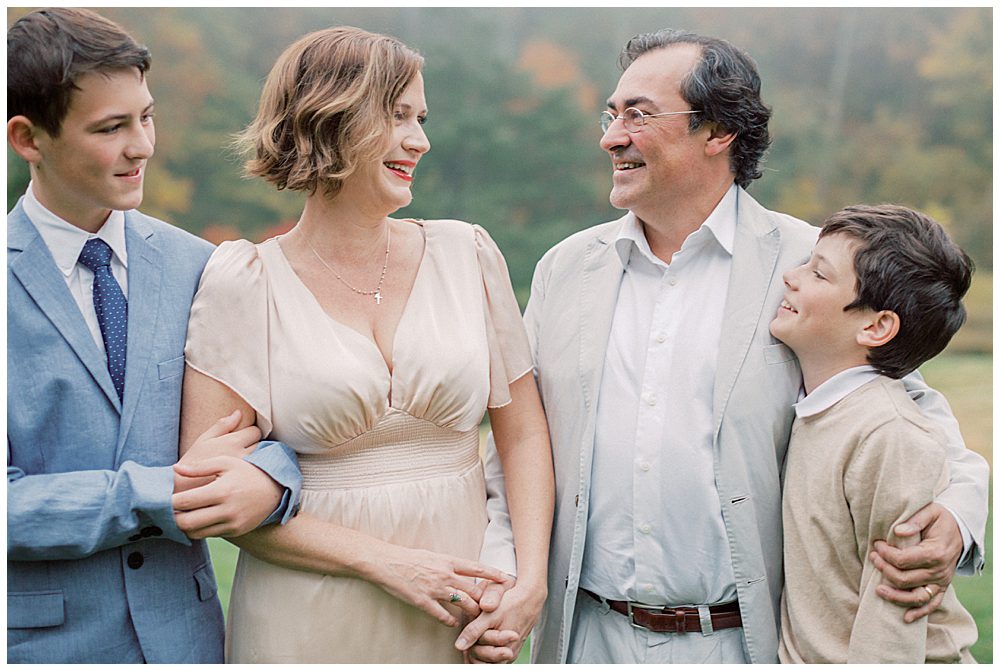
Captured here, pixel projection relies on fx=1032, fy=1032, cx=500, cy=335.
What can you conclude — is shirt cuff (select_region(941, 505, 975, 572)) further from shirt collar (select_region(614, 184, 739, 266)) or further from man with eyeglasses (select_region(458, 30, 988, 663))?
shirt collar (select_region(614, 184, 739, 266))

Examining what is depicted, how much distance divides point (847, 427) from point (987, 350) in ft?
44.3

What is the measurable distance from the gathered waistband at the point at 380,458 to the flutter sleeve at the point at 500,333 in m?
0.19

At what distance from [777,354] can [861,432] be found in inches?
10.8

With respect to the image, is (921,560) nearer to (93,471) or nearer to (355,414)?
(355,414)

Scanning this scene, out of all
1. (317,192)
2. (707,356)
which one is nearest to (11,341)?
(317,192)

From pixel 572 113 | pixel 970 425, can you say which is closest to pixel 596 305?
pixel 970 425

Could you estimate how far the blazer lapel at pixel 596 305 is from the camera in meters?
2.58

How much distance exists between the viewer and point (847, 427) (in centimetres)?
240

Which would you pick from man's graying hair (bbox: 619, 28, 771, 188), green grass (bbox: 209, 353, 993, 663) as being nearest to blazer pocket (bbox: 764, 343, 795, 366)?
man's graying hair (bbox: 619, 28, 771, 188)

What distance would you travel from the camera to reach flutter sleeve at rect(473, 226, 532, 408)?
8.48 ft

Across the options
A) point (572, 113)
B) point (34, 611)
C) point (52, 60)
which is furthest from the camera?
point (572, 113)

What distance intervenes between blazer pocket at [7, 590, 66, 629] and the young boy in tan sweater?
170 cm

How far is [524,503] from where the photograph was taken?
102 inches

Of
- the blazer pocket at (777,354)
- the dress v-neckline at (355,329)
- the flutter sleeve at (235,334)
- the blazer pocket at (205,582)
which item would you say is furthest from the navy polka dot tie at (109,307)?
the blazer pocket at (777,354)
